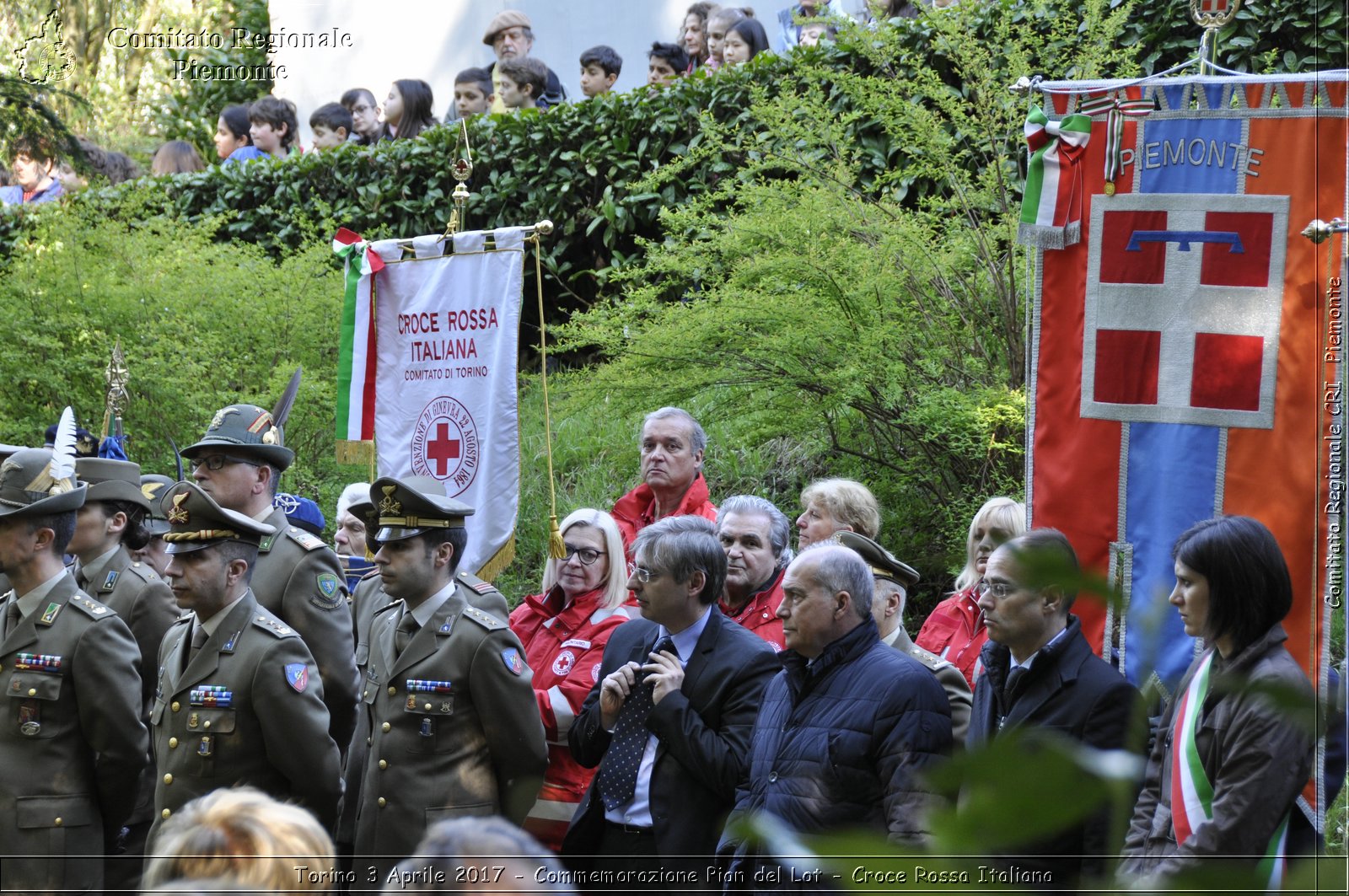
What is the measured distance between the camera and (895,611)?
15.5 feet

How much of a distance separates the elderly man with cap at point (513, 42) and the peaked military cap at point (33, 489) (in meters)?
8.82

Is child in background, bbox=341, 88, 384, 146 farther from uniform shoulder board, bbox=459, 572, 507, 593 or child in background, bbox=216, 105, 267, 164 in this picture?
uniform shoulder board, bbox=459, 572, 507, 593

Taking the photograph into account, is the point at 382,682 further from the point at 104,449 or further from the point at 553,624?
the point at 104,449

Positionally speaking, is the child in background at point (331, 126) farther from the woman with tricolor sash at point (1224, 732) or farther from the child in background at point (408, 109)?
the woman with tricolor sash at point (1224, 732)

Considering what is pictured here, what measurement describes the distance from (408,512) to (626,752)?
1.08 m

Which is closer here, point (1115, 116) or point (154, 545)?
point (1115, 116)

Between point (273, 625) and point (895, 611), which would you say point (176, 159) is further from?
point (895, 611)

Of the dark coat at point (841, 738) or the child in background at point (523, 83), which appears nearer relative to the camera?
the dark coat at point (841, 738)

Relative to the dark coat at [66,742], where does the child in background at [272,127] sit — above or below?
above

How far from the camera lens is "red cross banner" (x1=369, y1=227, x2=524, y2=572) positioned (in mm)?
6191

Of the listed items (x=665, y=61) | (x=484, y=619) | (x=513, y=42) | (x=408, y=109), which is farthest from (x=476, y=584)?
(x=408, y=109)

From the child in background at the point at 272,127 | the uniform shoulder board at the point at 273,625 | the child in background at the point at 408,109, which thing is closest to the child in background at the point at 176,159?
the child in background at the point at 272,127

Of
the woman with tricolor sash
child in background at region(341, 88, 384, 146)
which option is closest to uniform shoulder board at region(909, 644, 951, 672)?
the woman with tricolor sash

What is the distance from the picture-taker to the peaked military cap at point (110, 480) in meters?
5.56
